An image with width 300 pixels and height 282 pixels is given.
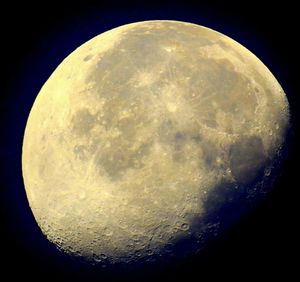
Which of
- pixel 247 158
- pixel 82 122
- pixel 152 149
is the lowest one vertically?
pixel 247 158

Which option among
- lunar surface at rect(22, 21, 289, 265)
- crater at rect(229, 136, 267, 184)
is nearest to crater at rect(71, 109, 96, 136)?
lunar surface at rect(22, 21, 289, 265)

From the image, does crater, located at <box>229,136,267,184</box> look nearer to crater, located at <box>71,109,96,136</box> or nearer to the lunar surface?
the lunar surface

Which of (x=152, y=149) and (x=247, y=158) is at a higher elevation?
(x=152, y=149)

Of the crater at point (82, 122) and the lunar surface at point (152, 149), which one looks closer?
the lunar surface at point (152, 149)

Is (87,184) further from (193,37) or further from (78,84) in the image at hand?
(193,37)

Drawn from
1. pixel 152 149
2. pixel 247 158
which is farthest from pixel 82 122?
pixel 247 158

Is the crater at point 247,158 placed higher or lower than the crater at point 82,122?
lower

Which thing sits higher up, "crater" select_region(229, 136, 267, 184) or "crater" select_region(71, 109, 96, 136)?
"crater" select_region(71, 109, 96, 136)

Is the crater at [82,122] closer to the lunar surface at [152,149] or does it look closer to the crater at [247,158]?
the lunar surface at [152,149]

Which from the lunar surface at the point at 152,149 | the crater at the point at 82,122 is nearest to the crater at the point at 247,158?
the lunar surface at the point at 152,149

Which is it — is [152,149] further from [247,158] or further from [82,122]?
[247,158]
